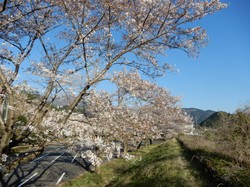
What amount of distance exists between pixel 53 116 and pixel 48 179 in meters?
14.3

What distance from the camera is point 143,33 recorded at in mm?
8281

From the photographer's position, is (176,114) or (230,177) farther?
(176,114)

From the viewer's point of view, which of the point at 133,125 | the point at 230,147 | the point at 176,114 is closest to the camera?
the point at 133,125

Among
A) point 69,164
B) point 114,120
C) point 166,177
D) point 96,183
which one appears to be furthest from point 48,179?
point 114,120

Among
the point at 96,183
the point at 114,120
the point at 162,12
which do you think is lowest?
the point at 96,183

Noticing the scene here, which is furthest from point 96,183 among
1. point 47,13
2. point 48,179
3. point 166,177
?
point 47,13

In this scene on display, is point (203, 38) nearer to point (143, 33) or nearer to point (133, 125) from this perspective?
point (143, 33)

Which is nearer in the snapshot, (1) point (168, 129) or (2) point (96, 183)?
(2) point (96, 183)

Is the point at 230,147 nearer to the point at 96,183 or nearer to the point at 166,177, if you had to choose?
the point at 166,177

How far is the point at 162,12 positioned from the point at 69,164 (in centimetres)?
2333

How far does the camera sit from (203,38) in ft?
28.5

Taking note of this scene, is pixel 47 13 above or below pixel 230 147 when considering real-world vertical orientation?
above

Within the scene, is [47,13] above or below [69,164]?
above

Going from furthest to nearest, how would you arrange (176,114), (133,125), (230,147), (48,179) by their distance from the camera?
(176,114) < (48,179) < (230,147) < (133,125)
